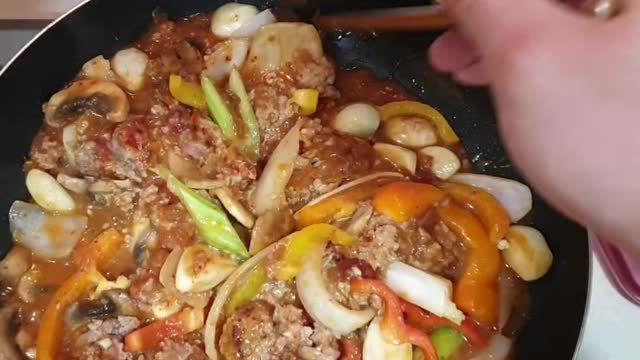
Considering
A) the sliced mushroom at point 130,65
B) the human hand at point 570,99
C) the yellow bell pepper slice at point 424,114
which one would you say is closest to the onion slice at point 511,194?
the yellow bell pepper slice at point 424,114

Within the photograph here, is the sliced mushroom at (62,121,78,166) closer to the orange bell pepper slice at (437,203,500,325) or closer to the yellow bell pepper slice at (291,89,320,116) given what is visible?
the yellow bell pepper slice at (291,89,320,116)

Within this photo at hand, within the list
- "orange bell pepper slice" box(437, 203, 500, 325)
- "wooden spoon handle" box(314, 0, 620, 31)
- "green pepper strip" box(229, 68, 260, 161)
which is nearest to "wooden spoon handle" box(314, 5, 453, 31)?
"wooden spoon handle" box(314, 0, 620, 31)

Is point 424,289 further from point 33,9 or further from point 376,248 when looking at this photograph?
point 33,9

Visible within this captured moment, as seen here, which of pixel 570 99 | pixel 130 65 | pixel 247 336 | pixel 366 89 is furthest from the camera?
pixel 366 89

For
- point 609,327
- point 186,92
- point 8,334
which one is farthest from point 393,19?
point 8,334

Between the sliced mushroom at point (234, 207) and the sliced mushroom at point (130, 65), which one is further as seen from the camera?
the sliced mushroom at point (130, 65)

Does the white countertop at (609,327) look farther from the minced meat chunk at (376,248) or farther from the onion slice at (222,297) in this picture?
the onion slice at (222,297)
